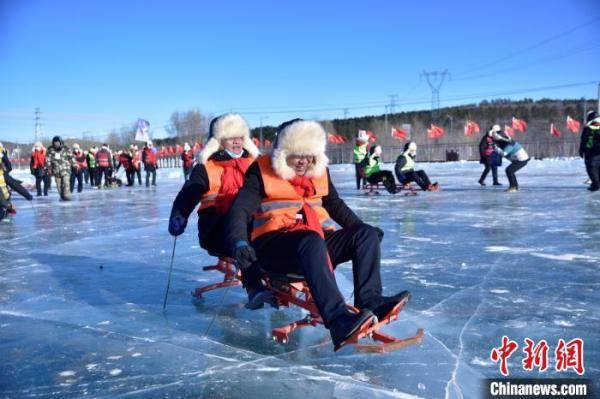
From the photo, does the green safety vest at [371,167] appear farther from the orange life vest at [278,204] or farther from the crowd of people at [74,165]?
the orange life vest at [278,204]

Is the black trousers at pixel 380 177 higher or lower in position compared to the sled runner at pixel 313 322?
higher

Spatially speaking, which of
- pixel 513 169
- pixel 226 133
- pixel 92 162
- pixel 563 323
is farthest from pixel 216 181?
pixel 92 162

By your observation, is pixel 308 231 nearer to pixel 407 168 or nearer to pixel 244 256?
pixel 244 256

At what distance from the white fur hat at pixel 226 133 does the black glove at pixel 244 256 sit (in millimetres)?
1325

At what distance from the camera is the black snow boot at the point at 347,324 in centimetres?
250

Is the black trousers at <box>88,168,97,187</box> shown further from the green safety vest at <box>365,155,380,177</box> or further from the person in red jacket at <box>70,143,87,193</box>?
the green safety vest at <box>365,155,380,177</box>

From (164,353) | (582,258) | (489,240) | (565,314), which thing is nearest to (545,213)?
(489,240)

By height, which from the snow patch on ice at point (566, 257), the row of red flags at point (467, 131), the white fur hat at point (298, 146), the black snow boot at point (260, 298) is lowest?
the snow patch on ice at point (566, 257)

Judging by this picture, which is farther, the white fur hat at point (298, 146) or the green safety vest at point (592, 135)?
the green safety vest at point (592, 135)

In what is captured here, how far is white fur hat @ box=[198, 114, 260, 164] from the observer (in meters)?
4.06

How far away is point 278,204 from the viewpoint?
3127 mm

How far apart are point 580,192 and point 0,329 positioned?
11.1 meters

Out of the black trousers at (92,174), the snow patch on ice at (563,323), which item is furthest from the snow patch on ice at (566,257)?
the black trousers at (92,174)

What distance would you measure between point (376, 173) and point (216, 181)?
913 centimetres
